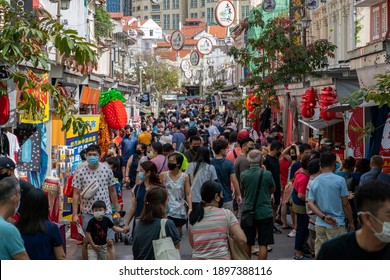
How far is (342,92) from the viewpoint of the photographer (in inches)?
877

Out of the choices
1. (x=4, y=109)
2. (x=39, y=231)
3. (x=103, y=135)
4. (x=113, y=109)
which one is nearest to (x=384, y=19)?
(x=113, y=109)

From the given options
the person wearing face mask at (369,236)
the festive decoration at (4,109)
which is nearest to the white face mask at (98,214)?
the festive decoration at (4,109)

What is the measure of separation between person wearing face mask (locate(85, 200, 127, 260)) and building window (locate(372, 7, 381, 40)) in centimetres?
1981

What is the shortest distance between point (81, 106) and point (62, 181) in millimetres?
10864

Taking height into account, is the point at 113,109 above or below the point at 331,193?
above

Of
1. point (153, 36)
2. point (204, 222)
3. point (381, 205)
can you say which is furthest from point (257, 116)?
point (153, 36)

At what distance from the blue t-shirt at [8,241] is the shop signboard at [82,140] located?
1257 cm

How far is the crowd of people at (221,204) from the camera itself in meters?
5.77

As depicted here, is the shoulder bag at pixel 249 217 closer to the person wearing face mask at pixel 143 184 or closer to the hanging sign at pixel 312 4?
the person wearing face mask at pixel 143 184

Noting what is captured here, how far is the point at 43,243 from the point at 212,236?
179 cm

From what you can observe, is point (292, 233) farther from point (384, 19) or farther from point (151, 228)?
point (384, 19)

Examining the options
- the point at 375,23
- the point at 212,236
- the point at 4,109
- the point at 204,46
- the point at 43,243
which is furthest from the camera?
the point at 204,46

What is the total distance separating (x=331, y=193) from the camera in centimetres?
1172

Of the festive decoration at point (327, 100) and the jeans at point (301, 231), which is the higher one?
the festive decoration at point (327, 100)
